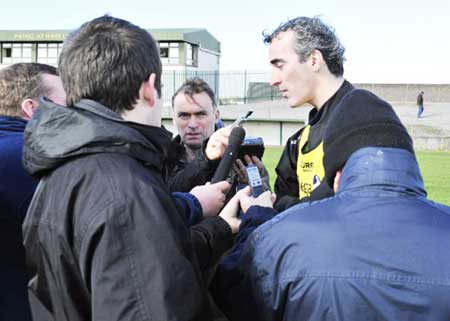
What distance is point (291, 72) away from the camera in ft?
11.4

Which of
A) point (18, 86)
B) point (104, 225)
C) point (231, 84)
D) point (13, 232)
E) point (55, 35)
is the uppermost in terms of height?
point (55, 35)

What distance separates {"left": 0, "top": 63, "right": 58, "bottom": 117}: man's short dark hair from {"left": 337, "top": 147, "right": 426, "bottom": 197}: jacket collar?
1.83 meters

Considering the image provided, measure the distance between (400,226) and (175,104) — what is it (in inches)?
113

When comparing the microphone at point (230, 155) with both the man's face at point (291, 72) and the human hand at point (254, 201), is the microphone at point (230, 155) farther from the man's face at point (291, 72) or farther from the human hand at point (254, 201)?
the man's face at point (291, 72)

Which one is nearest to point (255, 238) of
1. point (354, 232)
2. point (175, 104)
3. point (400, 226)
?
point (354, 232)

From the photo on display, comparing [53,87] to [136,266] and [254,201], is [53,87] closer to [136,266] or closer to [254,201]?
[254,201]

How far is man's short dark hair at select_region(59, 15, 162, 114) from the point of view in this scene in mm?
1773

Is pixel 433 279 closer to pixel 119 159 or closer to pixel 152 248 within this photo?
pixel 152 248

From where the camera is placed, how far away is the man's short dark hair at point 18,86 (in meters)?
2.88

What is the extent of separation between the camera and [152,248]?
1.59 metres

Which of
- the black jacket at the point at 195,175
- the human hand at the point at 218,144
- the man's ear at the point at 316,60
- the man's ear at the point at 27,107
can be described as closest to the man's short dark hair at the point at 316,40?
the man's ear at the point at 316,60

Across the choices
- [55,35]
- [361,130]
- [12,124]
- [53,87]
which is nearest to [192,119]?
[53,87]

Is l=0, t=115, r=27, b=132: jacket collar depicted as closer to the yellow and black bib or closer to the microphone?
the microphone

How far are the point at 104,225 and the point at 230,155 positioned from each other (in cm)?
137
